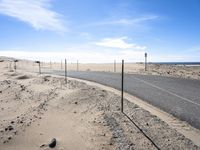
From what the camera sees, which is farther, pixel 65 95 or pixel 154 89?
pixel 154 89

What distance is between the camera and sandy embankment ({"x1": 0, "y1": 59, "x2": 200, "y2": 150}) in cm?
887

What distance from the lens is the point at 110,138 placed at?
9109 mm

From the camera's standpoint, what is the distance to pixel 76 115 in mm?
12695

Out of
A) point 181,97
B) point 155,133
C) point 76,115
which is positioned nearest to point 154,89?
point 181,97

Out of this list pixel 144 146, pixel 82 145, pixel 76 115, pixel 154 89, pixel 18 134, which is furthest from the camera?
pixel 154 89

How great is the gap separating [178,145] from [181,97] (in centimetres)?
870

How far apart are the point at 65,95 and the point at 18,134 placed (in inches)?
244

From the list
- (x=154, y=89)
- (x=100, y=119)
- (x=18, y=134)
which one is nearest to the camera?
(x=18, y=134)

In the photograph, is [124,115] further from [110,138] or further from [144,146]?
[144,146]

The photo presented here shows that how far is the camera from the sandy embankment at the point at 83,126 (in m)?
8.87

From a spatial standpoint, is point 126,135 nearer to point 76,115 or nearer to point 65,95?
point 76,115

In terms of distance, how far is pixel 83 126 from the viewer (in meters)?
10.8

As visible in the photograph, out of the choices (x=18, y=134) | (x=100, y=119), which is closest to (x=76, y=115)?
(x=100, y=119)

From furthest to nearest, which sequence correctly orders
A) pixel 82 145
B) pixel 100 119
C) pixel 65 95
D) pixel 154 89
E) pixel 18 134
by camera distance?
pixel 154 89 < pixel 65 95 < pixel 100 119 < pixel 18 134 < pixel 82 145
